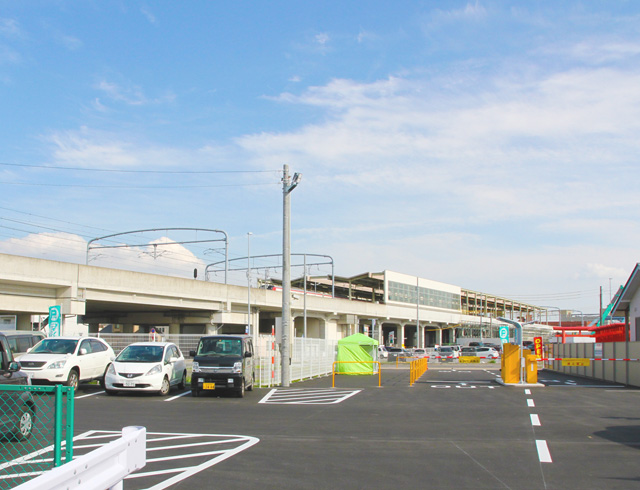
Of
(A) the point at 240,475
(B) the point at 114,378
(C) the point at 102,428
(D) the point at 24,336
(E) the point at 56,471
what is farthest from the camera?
(D) the point at 24,336

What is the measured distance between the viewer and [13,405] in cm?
841

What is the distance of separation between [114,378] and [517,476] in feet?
45.7

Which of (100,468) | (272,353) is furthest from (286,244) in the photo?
(100,468)

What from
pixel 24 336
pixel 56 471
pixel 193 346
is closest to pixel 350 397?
pixel 193 346

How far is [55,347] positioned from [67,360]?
0.79 metres

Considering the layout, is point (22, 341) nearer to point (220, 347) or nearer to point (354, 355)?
point (220, 347)

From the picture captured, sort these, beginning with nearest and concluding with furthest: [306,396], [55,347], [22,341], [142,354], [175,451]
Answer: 1. [175,451]
2. [55,347]
3. [306,396]
4. [142,354]
5. [22,341]

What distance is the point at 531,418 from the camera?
46.7ft

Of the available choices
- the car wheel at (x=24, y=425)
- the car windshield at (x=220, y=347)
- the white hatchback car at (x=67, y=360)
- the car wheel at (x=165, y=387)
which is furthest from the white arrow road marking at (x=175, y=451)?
the car windshield at (x=220, y=347)

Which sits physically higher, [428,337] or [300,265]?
[300,265]

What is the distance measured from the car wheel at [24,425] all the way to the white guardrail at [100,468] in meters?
5.08

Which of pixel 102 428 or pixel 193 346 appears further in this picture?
pixel 193 346

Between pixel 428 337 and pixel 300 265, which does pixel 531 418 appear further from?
pixel 428 337

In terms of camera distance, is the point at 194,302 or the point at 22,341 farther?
the point at 194,302
